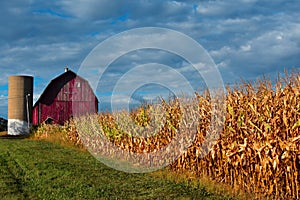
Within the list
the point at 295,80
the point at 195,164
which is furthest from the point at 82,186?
the point at 295,80

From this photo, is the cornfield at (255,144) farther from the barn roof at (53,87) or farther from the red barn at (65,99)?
the barn roof at (53,87)

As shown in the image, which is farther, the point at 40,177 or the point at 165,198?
the point at 40,177

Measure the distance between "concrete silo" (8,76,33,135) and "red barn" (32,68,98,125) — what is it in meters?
1.48

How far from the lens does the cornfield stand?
26.8ft

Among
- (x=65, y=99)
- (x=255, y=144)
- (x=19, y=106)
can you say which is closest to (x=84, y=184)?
(x=255, y=144)

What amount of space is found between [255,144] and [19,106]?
37.4m

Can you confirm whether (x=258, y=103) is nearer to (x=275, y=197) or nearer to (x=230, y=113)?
(x=230, y=113)

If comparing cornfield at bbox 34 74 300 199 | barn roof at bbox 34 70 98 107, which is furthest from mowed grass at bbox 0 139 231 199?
barn roof at bbox 34 70 98 107

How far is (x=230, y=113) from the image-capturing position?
9.95 meters

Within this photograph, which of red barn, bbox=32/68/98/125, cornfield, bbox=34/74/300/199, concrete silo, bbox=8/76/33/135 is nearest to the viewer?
cornfield, bbox=34/74/300/199

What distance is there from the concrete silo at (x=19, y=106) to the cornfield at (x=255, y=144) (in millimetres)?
33403

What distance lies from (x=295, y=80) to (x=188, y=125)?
150 inches

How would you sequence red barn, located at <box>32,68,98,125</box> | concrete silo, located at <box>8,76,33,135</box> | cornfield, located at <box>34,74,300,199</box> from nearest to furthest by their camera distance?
cornfield, located at <box>34,74,300,199</box>
concrete silo, located at <box>8,76,33,135</box>
red barn, located at <box>32,68,98,125</box>

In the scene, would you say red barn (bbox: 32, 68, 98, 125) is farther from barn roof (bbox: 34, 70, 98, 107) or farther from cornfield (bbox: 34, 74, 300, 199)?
cornfield (bbox: 34, 74, 300, 199)
